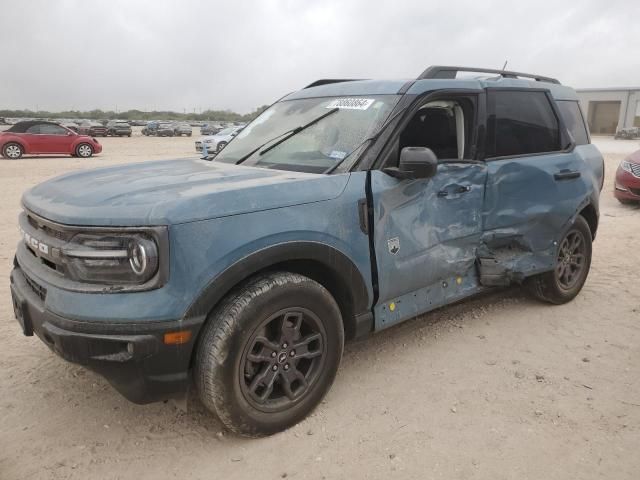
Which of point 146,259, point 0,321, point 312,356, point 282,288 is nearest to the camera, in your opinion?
point 146,259

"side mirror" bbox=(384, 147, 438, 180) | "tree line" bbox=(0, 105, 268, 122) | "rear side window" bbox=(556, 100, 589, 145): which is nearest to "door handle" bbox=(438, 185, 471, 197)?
"side mirror" bbox=(384, 147, 438, 180)

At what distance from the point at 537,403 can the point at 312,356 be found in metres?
1.43

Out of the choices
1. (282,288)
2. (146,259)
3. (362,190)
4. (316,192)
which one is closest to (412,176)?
(362,190)

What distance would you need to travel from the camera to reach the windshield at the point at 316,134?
332 cm

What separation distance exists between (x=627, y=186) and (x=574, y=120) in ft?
19.2

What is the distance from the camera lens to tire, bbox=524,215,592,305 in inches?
181

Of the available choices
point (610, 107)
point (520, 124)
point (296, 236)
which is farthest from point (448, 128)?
point (610, 107)

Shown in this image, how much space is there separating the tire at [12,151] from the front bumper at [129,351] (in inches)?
830

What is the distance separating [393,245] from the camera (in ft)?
10.6

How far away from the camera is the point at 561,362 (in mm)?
3693

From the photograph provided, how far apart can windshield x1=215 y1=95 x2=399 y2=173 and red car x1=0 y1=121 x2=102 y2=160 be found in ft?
65.0

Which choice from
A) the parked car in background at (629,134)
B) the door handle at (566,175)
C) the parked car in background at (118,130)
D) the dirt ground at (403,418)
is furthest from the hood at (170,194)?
the parked car in background at (118,130)

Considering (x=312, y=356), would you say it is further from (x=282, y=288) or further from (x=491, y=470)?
(x=491, y=470)

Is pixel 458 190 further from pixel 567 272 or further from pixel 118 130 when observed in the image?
pixel 118 130
